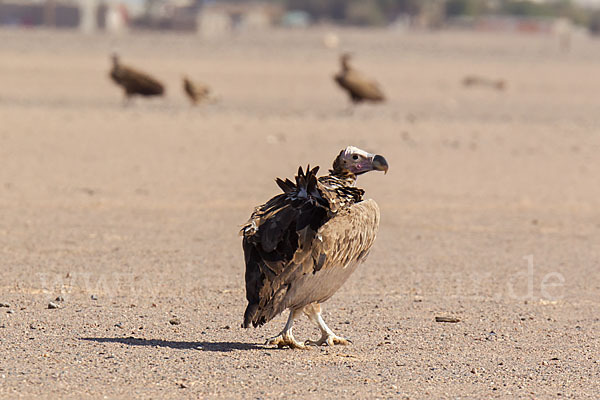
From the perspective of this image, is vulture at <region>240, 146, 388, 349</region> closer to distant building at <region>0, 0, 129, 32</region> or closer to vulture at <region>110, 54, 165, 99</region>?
vulture at <region>110, 54, 165, 99</region>

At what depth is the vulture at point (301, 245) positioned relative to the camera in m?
6.20

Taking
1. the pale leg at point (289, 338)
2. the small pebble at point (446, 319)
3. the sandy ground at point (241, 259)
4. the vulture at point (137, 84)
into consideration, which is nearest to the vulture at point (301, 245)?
the pale leg at point (289, 338)

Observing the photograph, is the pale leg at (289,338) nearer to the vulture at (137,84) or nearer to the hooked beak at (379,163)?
the hooked beak at (379,163)

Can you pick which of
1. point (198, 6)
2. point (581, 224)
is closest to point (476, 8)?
point (198, 6)

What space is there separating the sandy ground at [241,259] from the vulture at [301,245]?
14.6 inches

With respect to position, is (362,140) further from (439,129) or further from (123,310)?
(123,310)

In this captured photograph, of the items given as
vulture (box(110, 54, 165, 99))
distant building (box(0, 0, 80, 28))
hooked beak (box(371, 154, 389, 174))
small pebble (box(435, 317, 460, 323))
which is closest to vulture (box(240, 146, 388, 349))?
hooked beak (box(371, 154, 389, 174))

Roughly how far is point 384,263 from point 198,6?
12471 cm

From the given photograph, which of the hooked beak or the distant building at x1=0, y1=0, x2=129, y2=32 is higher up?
the hooked beak

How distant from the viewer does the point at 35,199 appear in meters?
12.6

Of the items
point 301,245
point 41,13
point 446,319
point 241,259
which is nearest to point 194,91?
point 241,259

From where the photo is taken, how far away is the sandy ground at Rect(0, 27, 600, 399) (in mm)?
6238

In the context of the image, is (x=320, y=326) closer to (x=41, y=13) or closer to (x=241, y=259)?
(x=241, y=259)

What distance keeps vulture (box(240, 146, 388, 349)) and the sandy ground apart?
37 cm
